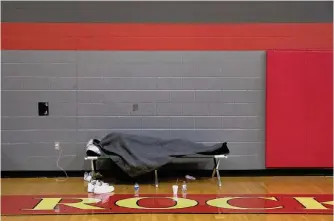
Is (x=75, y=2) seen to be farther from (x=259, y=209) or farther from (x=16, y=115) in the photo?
(x=259, y=209)

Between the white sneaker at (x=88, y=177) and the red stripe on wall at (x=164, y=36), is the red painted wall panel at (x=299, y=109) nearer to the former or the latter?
the red stripe on wall at (x=164, y=36)

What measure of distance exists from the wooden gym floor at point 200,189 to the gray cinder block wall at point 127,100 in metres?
0.40

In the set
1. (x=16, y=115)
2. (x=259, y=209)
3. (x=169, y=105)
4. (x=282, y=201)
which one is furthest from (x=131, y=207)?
(x=16, y=115)

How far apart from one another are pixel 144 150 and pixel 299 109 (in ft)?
7.37

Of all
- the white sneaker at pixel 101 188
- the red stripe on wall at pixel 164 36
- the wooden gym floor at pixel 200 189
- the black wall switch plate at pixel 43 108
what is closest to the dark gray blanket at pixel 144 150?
the wooden gym floor at pixel 200 189

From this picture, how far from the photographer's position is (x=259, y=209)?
4.33 m

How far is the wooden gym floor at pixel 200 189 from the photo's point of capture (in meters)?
4.01

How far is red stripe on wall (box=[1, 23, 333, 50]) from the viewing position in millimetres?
6078

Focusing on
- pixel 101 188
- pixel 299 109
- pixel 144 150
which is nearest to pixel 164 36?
pixel 144 150

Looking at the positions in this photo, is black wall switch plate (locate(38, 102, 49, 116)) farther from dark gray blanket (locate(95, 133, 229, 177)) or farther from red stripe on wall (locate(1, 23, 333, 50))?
dark gray blanket (locate(95, 133, 229, 177))

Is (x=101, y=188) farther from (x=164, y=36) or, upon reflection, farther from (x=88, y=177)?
(x=164, y=36)

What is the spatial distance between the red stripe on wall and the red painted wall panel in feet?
0.77

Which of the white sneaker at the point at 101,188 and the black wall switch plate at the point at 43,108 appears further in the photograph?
the black wall switch plate at the point at 43,108

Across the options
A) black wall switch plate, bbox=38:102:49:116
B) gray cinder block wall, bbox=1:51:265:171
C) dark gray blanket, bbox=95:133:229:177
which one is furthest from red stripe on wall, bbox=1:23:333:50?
dark gray blanket, bbox=95:133:229:177
